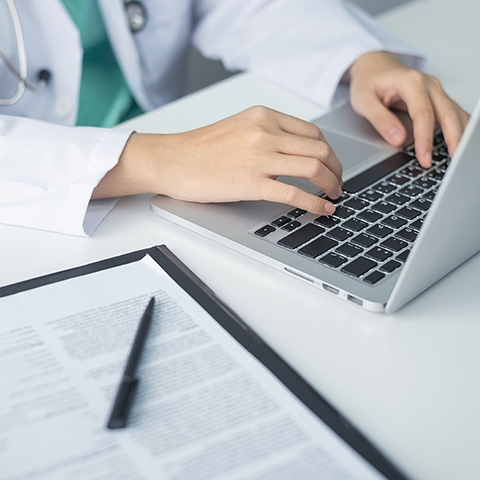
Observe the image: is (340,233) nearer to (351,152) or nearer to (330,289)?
(330,289)

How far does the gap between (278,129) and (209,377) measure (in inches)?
11.7

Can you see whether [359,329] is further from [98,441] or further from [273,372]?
[98,441]

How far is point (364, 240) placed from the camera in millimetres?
570

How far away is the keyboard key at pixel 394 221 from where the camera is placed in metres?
0.60

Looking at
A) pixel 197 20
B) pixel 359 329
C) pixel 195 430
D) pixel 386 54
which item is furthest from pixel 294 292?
pixel 197 20

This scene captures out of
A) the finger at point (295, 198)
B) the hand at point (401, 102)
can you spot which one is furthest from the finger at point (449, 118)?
the finger at point (295, 198)

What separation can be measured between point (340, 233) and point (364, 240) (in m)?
0.02

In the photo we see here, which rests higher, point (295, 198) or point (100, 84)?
point (295, 198)

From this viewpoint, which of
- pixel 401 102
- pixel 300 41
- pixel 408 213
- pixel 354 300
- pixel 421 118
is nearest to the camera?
pixel 354 300

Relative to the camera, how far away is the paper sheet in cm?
37

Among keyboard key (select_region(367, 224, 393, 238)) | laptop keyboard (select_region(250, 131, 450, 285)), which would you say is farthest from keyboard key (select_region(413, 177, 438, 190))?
keyboard key (select_region(367, 224, 393, 238))

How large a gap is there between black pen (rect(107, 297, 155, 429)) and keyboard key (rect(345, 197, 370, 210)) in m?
0.25

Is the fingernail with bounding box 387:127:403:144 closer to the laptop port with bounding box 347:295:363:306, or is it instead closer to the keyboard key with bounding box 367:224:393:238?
the keyboard key with bounding box 367:224:393:238

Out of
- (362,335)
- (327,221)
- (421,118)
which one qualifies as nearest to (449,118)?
(421,118)
